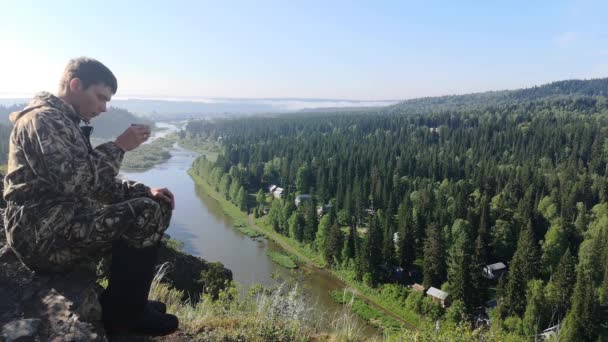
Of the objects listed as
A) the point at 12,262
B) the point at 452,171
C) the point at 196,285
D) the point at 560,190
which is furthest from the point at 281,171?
the point at 12,262

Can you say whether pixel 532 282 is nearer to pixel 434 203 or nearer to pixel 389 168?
pixel 434 203

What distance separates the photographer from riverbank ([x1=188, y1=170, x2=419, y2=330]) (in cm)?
2413

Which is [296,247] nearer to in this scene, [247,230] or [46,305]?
[247,230]

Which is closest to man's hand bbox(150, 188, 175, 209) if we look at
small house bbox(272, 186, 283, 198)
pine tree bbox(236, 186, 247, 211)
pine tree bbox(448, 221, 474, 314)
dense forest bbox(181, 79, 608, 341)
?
dense forest bbox(181, 79, 608, 341)

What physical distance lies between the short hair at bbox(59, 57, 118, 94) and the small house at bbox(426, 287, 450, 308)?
26.4 metres

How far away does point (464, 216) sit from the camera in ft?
129

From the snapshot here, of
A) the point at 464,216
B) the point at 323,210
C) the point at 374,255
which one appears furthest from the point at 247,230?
the point at 464,216

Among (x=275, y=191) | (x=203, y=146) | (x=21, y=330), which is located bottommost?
(x=275, y=191)

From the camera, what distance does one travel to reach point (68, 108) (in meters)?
3.18

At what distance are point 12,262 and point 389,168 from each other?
55895 millimetres

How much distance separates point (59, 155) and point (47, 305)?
117cm

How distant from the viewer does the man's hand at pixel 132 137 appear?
3.27m

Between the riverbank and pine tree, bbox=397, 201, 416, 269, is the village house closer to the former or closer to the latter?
the riverbank

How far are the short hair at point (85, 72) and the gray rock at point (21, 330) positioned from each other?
5.83 ft
